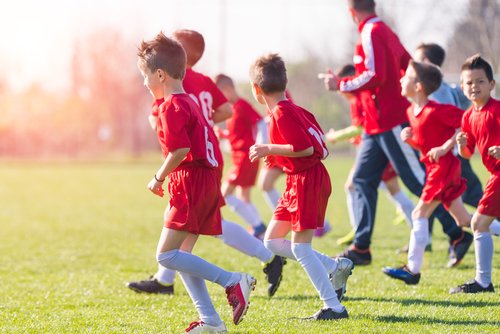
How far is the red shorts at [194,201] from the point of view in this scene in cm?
450

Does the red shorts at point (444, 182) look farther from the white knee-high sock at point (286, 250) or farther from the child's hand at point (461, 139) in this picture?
the white knee-high sock at point (286, 250)

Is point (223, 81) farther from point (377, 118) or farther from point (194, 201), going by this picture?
point (194, 201)

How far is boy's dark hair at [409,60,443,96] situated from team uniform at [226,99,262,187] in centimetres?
367

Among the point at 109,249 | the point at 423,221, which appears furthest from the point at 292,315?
the point at 109,249

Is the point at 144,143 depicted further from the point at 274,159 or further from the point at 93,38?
the point at 274,159

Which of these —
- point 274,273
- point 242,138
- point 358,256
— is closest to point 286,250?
point 274,273

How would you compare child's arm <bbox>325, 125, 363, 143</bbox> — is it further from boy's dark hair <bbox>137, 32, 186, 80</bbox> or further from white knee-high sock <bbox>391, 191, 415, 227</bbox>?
boy's dark hair <bbox>137, 32, 186, 80</bbox>

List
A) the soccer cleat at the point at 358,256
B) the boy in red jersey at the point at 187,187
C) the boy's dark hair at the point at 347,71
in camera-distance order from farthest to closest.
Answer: the boy's dark hair at the point at 347,71, the soccer cleat at the point at 358,256, the boy in red jersey at the point at 187,187

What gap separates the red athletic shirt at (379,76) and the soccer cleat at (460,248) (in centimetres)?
113

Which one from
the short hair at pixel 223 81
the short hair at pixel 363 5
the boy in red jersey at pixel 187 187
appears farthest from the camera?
the short hair at pixel 223 81

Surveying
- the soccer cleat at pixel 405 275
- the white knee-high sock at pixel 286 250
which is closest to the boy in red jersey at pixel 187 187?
the white knee-high sock at pixel 286 250

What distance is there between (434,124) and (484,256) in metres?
1.06

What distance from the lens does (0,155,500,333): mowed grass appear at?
4.73 m

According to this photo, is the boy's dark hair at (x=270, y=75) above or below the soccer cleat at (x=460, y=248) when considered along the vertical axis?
above
